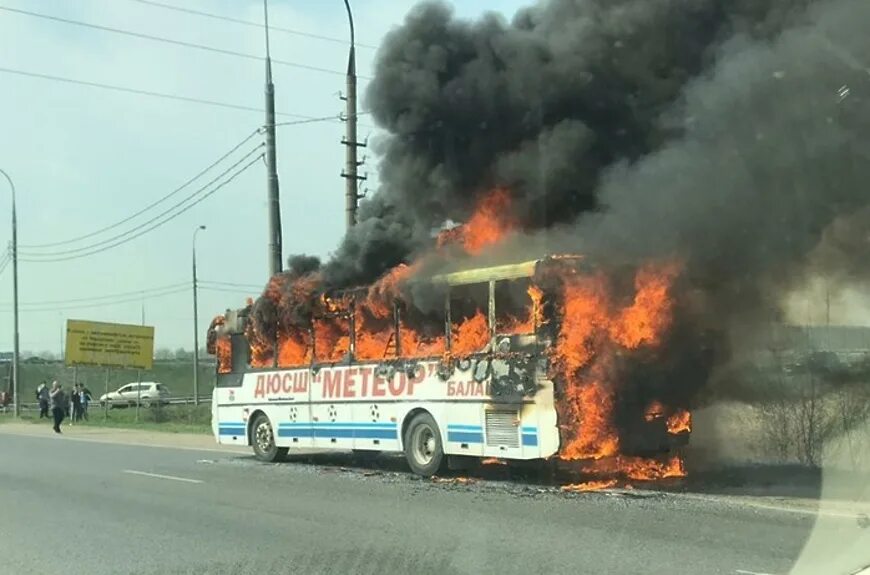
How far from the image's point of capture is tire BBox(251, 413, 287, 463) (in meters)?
16.4

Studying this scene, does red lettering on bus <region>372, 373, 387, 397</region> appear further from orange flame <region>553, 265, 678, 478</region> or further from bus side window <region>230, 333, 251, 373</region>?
bus side window <region>230, 333, 251, 373</region>

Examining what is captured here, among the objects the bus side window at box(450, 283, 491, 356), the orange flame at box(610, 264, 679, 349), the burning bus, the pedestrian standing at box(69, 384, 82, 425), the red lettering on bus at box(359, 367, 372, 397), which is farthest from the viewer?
the pedestrian standing at box(69, 384, 82, 425)

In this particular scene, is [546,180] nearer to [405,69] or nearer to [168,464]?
[405,69]

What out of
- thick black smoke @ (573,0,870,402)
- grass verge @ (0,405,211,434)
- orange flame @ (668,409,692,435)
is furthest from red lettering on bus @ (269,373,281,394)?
grass verge @ (0,405,211,434)

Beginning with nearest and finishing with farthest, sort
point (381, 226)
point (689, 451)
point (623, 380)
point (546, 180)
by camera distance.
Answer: point (623, 380), point (689, 451), point (546, 180), point (381, 226)

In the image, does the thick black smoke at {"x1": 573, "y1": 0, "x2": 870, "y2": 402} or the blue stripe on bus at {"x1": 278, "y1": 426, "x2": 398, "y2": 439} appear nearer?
the thick black smoke at {"x1": 573, "y1": 0, "x2": 870, "y2": 402}

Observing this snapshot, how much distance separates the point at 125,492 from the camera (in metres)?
12.4

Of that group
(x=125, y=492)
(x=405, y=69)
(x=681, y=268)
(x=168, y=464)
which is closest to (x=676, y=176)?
(x=681, y=268)

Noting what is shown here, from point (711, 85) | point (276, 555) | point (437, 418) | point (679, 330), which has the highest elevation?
point (711, 85)

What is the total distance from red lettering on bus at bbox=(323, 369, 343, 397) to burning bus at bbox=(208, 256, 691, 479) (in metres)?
0.03

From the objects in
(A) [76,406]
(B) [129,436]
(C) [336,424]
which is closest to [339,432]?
(C) [336,424]

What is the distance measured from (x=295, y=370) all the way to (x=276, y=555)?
26.3 feet

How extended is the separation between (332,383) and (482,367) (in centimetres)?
342

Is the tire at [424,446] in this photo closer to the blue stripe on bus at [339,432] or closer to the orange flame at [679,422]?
the blue stripe on bus at [339,432]
